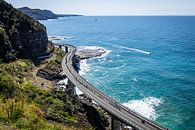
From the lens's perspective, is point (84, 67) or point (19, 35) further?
point (84, 67)

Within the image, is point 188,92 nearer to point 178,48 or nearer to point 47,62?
point 47,62

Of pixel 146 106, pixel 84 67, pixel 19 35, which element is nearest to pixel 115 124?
pixel 146 106

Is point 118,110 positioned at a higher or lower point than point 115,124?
higher

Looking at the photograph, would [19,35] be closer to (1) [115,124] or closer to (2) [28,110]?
(1) [115,124]

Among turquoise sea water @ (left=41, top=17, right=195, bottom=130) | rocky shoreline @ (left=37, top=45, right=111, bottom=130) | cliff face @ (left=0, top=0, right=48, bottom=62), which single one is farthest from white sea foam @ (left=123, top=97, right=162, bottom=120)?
cliff face @ (left=0, top=0, right=48, bottom=62)

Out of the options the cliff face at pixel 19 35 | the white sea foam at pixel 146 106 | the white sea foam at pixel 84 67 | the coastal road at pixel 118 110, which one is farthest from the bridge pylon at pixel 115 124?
the cliff face at pixel 19 35

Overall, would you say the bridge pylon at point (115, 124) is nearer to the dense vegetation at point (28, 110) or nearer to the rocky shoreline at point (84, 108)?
the rocky shoreline at point (84, 108)
